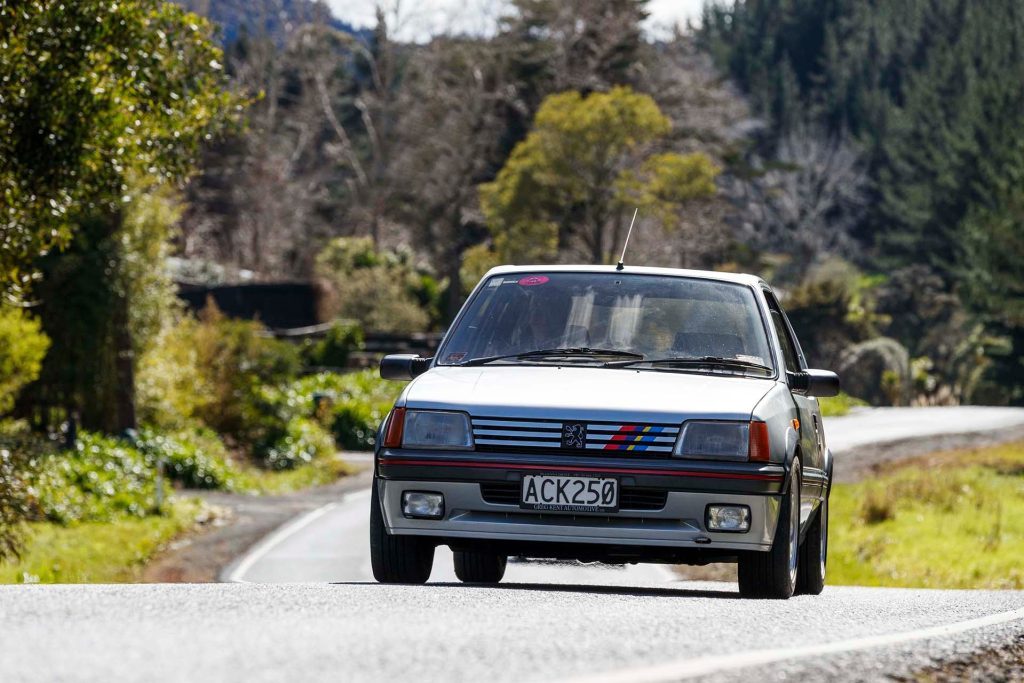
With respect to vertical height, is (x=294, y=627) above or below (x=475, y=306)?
below

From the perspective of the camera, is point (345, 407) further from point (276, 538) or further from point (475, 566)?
point (475, 566)

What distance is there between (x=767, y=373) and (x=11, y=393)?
2190 centimetres

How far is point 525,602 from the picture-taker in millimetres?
7035

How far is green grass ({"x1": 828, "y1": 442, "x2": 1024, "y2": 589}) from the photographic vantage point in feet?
57.1

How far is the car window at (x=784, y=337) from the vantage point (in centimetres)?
958

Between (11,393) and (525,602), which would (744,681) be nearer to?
(525,602)

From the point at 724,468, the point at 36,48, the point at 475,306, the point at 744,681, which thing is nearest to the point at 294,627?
the point at 744,681

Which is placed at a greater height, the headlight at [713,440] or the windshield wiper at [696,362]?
the windshield wiper at [696,362]

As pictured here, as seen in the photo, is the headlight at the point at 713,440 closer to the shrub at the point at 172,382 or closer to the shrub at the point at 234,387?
the shrub at the point at 172,382

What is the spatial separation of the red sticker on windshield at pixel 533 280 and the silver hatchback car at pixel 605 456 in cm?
43

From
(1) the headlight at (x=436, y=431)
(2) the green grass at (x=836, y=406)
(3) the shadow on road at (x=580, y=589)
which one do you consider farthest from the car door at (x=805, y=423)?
(2) the green grass at (x=836, y=406)

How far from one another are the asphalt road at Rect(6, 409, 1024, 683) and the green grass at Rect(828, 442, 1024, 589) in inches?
351

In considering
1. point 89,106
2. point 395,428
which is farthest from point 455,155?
point 395,428

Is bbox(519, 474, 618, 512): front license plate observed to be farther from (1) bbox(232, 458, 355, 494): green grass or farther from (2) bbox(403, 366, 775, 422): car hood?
(1) bbox(232, 458, 355, 494): green grass
